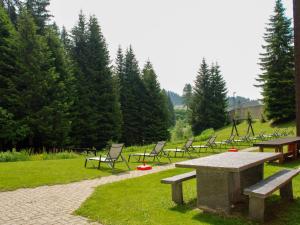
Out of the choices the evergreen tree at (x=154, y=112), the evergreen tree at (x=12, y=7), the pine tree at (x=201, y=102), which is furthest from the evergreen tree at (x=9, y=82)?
the pine tree at (x=201, y=102)

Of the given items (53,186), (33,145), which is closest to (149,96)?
(33,145)

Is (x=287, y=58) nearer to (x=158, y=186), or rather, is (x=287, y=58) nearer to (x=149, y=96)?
(x=149, y=96)

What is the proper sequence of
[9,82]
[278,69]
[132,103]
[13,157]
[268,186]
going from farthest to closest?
[132,103], [278,69], [9,82], [13,157], [268,186]

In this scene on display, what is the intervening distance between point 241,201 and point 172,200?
53.4 inches

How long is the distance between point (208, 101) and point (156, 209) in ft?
137

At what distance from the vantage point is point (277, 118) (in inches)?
1278

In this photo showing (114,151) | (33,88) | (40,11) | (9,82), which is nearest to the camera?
(114,151)

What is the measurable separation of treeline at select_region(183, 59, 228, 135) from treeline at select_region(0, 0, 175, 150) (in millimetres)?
7486

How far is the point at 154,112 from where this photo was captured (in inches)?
1578

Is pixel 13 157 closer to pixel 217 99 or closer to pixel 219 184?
pixel 219 184

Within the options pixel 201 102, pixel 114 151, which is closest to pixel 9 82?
pixel 114 151

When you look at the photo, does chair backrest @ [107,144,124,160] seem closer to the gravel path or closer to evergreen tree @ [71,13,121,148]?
the gravel path

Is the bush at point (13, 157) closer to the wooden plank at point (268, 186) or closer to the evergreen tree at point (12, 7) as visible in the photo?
the wooden plank at point (268, 186)

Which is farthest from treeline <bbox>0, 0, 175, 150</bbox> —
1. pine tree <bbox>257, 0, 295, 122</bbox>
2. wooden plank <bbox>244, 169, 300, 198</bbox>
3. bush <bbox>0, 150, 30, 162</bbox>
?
wooden plank <bbox>244, 169, 300, 198</bbox>
